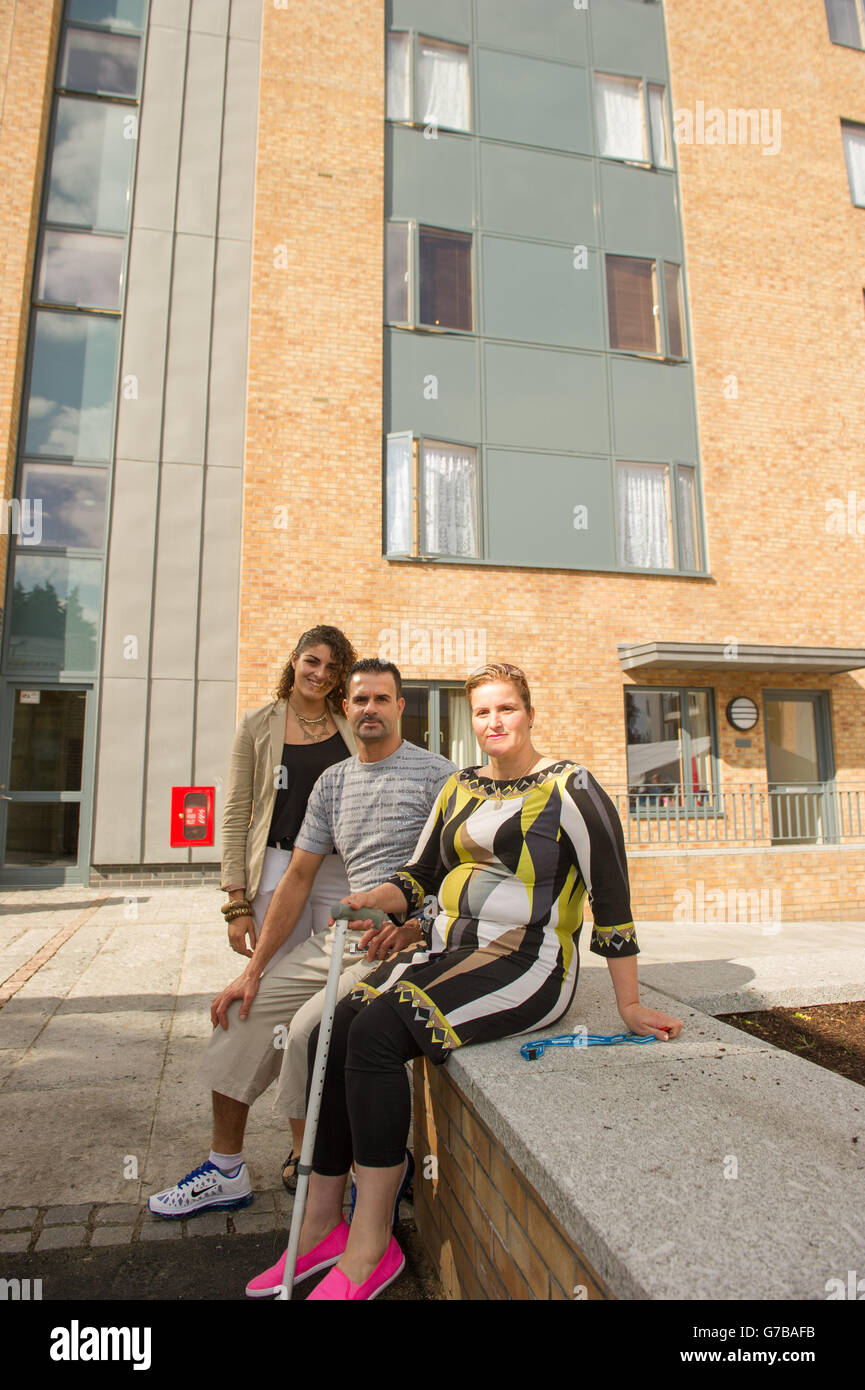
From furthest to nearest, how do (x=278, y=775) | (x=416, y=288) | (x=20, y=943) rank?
1. (x=416, y=288)
2. (x=20, y=943)
3. (x=278, y=775)

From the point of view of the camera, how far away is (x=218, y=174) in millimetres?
11523

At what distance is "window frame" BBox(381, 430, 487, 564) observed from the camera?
441 inches

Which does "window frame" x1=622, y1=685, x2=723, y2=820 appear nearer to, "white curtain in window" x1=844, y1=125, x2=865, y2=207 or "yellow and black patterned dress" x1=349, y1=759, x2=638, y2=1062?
"yellow and black patterned dress" x1=349, y1=759, x2=638, y2=1062

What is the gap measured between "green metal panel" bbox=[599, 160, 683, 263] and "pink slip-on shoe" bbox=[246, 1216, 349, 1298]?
45.1 ft

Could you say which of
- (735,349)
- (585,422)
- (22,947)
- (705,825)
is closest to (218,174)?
(585,422)

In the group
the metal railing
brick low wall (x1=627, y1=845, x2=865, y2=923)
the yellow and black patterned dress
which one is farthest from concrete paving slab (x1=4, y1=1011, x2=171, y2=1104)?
the metal railing

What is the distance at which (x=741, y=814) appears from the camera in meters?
11.3

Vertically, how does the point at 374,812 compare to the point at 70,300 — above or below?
below

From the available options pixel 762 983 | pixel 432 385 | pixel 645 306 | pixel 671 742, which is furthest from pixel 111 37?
pixel 762 983

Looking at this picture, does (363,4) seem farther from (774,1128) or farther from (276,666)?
(774,1128)

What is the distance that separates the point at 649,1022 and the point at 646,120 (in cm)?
1515

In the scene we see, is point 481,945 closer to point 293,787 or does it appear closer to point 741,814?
point 293,787

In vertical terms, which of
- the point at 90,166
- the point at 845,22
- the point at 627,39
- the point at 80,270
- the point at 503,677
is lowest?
the point at 503,677
